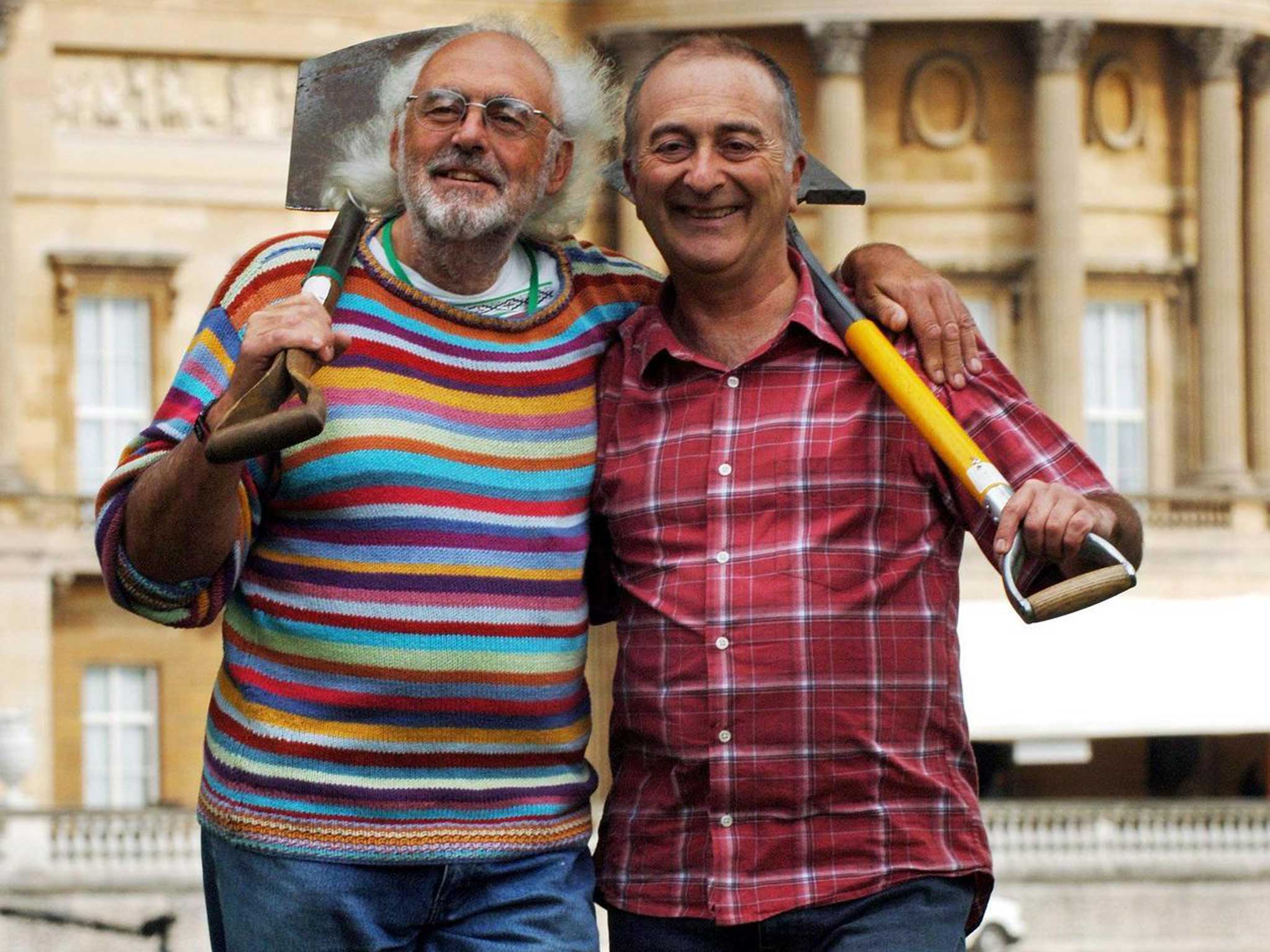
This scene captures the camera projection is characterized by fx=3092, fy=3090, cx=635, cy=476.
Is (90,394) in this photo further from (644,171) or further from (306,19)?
(644,171)

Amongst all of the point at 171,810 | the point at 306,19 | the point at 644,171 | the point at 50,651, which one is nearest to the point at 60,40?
the point at 306,19

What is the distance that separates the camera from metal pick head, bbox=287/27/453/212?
18.2 feet

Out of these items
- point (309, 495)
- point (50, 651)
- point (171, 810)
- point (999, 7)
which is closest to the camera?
point (309, 495)

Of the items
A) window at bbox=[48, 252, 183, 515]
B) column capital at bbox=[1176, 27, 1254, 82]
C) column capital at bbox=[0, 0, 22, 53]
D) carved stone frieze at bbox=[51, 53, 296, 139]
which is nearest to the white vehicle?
window at bbox=[48, 252, 183, 515]

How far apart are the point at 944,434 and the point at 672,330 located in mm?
581

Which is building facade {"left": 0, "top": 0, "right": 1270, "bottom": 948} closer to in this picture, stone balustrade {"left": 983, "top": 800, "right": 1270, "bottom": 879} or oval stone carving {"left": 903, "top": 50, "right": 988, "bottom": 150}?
oval stone carving {"left": 903, "top": 50, "right": 988, "bottom": 150}

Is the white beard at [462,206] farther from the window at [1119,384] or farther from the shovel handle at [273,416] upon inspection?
the window at [1119,384]

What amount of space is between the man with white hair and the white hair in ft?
0.76

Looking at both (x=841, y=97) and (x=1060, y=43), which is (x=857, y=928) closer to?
(x=841, y=97)

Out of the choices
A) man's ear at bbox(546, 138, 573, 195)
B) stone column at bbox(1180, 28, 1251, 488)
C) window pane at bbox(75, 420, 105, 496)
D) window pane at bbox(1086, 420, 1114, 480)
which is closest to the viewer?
man's ear at bbox(546, 138, 573, 195)

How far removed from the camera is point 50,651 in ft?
97.2

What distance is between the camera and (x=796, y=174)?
5258 millimetres

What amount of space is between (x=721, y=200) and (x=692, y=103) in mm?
176

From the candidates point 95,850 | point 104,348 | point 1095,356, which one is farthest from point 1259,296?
point 95,850
